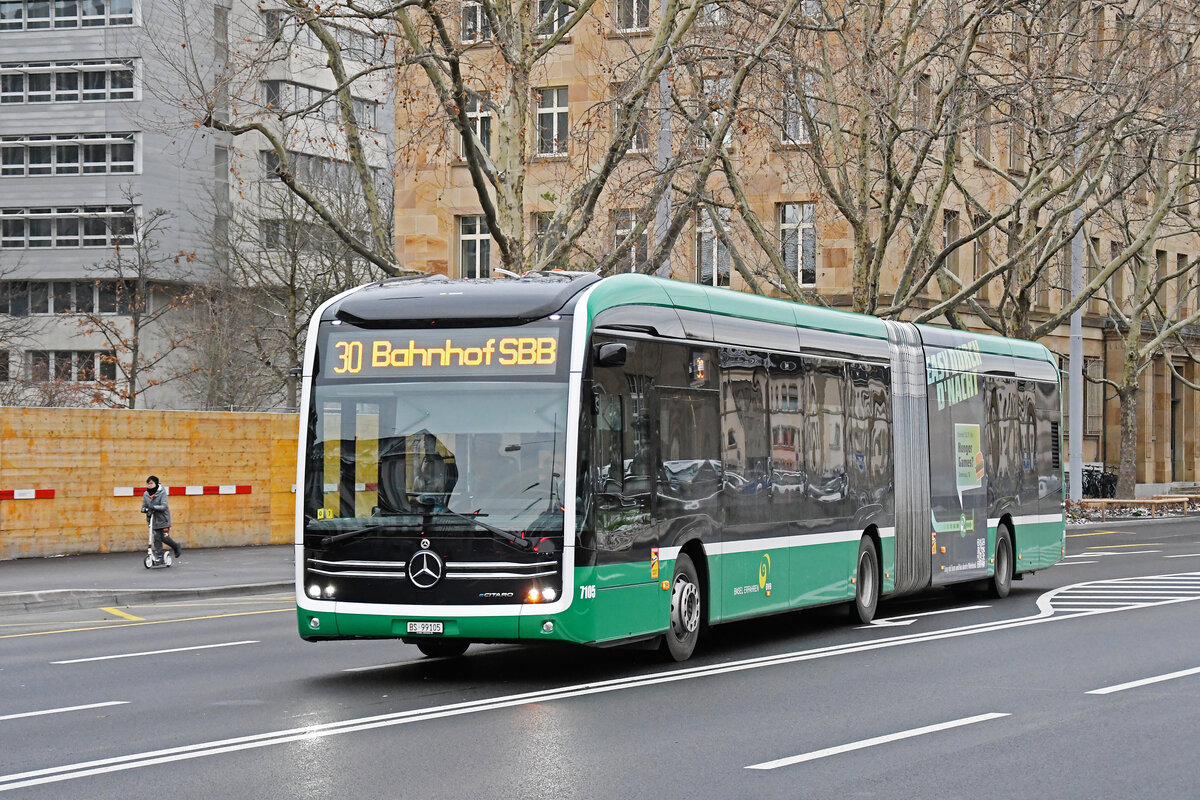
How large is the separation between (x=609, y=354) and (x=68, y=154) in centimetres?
6129

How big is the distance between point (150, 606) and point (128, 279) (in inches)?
1739

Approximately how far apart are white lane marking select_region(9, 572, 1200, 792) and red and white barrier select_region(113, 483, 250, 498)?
16445mm

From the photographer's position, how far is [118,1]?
68125mm

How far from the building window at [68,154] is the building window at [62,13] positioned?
4.45 metres

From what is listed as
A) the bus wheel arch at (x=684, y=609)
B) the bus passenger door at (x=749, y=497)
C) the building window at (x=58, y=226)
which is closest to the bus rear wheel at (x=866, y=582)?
the bus passenger door at (x=749, y=497)

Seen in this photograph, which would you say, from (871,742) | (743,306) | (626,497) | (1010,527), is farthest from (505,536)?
(1010,527)

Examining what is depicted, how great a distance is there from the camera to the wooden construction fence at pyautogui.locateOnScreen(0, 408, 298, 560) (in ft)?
89.8

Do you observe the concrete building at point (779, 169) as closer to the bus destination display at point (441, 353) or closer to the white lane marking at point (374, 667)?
the white lane marking at point (374, 667)

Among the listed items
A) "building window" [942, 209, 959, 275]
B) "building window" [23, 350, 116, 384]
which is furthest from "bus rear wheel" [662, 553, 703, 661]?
"building window" [23, 350, 116, 384]

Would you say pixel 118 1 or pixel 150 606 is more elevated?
pixel 118 1

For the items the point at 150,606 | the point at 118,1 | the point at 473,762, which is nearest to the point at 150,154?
the point at 118,1

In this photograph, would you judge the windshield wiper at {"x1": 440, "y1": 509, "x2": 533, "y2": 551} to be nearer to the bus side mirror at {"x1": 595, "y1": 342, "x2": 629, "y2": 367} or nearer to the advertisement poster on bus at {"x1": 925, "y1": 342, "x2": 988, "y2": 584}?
the bus side mirror at {"x1": 595, "y1": 342, "x2": 629, "y2": 367}

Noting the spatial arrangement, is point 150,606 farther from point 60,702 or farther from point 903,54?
point 903,54

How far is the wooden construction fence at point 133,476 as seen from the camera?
89.8 feet
